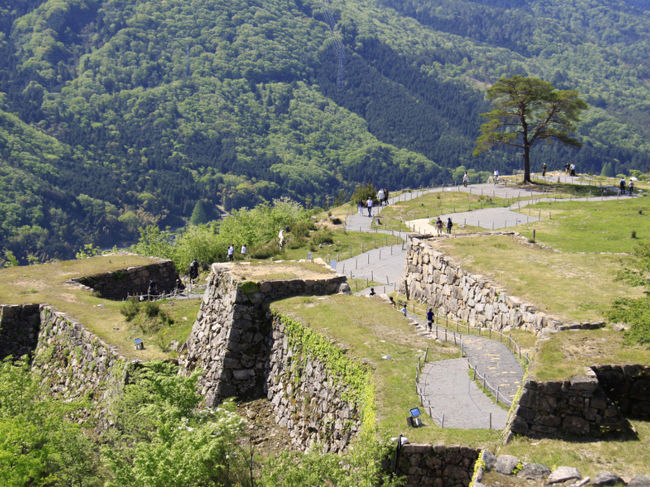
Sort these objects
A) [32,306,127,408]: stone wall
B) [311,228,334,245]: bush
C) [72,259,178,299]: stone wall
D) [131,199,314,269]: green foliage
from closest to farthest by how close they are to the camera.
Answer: [32,306,127,408]: stone wall, [72,259,178,299]: stone wall, [311,228,334,245]: bush, [131,199,314,269]: green foliage

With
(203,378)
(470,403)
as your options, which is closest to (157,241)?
(203,378)

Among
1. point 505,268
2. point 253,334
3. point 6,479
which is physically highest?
point 505,268

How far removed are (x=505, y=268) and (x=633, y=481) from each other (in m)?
19.2

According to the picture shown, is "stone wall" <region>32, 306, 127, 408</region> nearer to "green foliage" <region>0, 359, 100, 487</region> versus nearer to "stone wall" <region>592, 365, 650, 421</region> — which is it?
"green foliage" <region>0, 359, 100, 487</region>

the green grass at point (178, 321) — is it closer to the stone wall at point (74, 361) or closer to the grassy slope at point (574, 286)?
the stone wall at point (74, 361)

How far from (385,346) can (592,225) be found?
110 feet

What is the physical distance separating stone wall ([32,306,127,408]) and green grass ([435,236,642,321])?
18.7 metres

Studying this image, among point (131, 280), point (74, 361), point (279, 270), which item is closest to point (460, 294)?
point (279, 270)

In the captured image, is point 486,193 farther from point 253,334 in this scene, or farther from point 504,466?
point 504,466

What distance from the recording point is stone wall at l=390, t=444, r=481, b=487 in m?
17.7

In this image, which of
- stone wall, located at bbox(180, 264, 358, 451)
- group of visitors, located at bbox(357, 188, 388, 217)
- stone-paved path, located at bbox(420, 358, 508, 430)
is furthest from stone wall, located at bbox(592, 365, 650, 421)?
group of visitors, located at bbox(357, 188, 388, 217)

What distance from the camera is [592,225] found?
52.6 meters

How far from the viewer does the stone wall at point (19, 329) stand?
40.5m

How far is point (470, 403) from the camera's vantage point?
20859 millimetres
